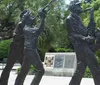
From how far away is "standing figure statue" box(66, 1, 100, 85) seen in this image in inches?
300

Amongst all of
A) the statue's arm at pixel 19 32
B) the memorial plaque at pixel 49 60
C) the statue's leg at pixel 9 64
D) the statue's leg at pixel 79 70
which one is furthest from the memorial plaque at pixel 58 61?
the statue's leg at pixel 79 70

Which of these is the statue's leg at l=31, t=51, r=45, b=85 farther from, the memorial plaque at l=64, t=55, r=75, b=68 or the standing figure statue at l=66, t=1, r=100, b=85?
the memorial plaque at l=64, t=55, r=75, b=68

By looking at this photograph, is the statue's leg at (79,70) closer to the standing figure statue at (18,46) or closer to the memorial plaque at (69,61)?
the standing figure statue at (18,46)

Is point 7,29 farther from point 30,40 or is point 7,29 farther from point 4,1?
point 30,40

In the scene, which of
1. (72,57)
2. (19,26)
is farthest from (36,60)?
(72,57)

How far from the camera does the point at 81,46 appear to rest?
7742 millimetres

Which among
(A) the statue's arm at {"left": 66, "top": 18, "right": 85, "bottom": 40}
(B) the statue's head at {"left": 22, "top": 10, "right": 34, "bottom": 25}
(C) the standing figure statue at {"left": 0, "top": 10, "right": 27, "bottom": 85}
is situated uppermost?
(B) the statue's head at {"left": 22, "top": 10, "right": 34, "bottom": 25}

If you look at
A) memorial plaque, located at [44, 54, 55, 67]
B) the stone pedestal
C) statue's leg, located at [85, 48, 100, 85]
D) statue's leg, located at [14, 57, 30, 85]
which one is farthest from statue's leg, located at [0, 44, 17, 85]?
memorial plaque, located at [44, 54, 55, 67]

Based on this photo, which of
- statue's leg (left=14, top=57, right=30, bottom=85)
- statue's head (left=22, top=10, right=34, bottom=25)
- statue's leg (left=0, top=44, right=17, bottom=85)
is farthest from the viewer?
statue's leg (left=0, top=44, right=17, bottom=85)

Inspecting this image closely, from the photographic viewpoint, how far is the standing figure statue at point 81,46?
761 centimetres

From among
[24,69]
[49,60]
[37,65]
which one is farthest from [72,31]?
[49,60]

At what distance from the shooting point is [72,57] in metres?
18.2

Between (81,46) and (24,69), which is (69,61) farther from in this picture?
(81,46)

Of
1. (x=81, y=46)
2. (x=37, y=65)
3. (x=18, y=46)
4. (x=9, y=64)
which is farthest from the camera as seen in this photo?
(x=9, y=64)
